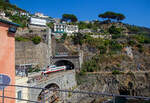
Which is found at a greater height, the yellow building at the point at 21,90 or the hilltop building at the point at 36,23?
the hilltop building at the point at 36,23

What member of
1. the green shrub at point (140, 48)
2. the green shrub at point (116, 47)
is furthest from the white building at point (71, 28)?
the green shrub at point (140, 48)

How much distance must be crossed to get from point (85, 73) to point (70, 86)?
530 cm

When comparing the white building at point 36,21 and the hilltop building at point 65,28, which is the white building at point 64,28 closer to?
the hilltop building at point 65,28

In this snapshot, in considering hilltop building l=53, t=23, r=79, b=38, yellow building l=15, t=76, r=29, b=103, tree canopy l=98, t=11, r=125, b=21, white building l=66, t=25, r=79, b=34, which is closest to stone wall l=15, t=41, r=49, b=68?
yellow building l=15, t=76, r=29, b=103

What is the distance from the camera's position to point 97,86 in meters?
24.8

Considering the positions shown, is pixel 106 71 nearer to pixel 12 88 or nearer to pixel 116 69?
pixel 116 69

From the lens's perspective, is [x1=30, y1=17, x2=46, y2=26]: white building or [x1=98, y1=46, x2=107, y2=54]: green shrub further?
[x1=30, y1=17, x2=46, y2=26]: white building

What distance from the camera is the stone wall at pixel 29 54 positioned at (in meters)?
21.7

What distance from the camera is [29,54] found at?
22672mm

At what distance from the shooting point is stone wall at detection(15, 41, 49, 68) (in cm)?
2172

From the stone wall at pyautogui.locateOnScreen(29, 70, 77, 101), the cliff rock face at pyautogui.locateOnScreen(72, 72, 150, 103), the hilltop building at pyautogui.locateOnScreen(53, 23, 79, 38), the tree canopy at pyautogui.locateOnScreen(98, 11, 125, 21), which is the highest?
the tree canopy at pyautogui.locateOnScreen(98, 11, 125, 21)

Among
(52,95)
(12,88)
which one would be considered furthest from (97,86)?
(12,88)

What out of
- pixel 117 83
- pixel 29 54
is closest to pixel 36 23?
pixel 29 54

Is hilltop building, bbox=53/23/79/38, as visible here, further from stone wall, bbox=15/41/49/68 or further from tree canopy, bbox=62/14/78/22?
stone wall, bbox=15/41/49/68
